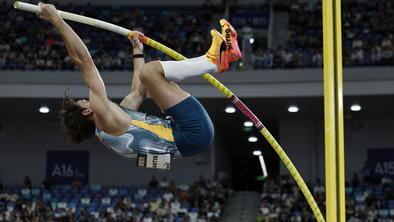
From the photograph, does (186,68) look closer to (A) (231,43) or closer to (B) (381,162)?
(A) (231,43)

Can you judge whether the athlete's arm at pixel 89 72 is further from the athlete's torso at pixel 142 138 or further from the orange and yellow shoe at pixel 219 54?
the orange and yellow shoe at pixel 219 54

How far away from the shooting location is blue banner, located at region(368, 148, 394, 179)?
74.3ft

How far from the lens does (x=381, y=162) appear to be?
22875 millimetres

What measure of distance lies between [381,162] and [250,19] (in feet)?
19.2

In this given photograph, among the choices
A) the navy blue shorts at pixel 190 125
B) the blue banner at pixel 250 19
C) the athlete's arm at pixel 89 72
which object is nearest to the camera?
the athlete's arm at pixel 89 72

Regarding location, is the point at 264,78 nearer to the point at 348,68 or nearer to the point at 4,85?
the point at 348,68

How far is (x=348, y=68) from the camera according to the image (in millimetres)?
19375

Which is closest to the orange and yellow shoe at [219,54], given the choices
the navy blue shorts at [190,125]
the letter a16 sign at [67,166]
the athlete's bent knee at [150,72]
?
the navy blue shorts at [190,125]

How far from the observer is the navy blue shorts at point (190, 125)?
214 inches

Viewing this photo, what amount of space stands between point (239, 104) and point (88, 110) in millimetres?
1303

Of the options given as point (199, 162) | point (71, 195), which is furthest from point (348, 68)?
point (71, 195)

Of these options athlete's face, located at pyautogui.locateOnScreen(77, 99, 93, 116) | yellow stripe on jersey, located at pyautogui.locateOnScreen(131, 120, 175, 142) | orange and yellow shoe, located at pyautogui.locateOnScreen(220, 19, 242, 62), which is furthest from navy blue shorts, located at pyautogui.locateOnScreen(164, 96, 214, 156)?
athlete's face, located at pyautogui.locateOnScreen(77, 99, 93, 116)

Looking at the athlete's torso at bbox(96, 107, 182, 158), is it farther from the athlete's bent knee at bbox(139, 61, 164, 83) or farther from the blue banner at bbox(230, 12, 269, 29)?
the blue banner at bbox(230, 12, 269, 29)

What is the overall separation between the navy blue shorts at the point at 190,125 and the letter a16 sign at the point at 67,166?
18.5m
